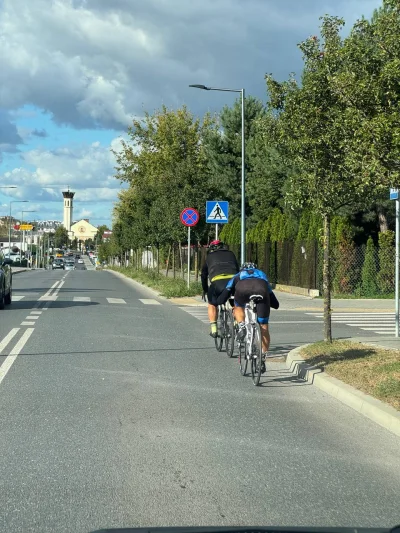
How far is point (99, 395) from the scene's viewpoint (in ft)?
29.0

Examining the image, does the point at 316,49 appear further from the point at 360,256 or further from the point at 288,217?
the point at 288,217

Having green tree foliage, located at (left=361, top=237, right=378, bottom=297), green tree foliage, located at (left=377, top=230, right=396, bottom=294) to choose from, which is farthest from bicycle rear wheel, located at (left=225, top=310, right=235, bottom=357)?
green tree foliage, located at (left=361, top=237, right=378, bottom=297)

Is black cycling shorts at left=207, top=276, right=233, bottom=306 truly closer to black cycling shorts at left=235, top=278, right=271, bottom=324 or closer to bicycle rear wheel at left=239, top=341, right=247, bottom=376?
bicycle rear wheel at left=239, top=341, right=247, bottom=376

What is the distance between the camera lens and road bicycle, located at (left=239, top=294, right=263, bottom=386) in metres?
9.61

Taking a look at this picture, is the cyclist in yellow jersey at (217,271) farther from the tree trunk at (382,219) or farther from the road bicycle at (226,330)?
the tree trunk at (382,219)

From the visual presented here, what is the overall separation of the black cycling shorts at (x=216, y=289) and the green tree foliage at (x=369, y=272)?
14520mm

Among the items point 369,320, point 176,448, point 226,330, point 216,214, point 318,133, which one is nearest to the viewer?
point 176,448

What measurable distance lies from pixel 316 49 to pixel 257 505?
837 centimetres

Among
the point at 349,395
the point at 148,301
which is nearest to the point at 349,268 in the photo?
the point at 148,301

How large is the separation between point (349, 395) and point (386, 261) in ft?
59.2

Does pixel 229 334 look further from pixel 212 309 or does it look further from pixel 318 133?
pixel 318 133

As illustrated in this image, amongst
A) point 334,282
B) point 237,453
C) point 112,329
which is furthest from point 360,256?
point 237,453

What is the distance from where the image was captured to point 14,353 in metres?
12.4

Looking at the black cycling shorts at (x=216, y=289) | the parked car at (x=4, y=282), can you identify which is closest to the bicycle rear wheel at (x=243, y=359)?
the black cycling shorts at (x=216, y=289)
